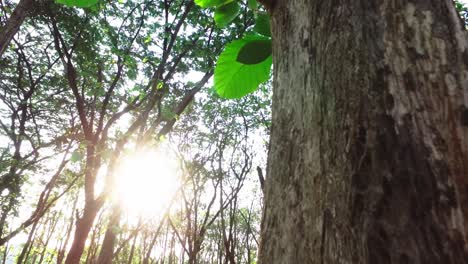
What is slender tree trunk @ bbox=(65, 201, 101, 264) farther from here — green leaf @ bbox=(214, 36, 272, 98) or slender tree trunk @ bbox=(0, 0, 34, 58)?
green leaf @ bbox=(214, 36, 272, 98)

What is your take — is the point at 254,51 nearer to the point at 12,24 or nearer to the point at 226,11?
the point at 226,11

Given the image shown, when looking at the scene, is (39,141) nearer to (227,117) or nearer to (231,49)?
(227,117)

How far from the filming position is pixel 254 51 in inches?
29.3

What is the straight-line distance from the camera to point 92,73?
7016 millimetres

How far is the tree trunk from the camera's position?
1.01ft

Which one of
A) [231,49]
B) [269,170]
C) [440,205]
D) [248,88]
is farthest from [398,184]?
[248,88]

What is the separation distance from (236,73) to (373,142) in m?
0.60

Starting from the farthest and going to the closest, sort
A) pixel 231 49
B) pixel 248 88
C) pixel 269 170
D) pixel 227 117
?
pixel 227 117
pixel 248 88
pixel 231 49
pixel 269 170

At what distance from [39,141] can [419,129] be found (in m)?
11.8

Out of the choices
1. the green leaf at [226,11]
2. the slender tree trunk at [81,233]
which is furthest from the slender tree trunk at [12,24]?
the green leaf at [226,11]

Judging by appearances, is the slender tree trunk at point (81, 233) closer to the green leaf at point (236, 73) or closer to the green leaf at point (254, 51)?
the green leaf at point (236, 73)

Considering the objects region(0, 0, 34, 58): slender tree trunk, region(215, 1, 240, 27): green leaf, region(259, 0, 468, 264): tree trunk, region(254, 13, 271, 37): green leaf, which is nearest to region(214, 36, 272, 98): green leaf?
region(254, 13, 271, 37): green leaf

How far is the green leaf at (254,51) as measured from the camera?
74cm

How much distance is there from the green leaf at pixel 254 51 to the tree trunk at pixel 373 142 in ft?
0.85
